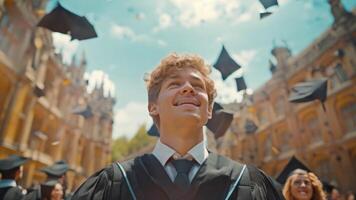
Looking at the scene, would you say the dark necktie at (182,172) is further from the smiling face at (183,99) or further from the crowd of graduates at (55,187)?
the crowd of graduates at (55,187)

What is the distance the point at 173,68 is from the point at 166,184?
2.76 feet

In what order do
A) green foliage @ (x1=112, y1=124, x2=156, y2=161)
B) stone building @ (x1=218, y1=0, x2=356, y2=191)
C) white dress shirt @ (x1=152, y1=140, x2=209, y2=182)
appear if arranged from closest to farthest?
white dress shirt @ (x1=152, y1=140, x2=209, y2=182)
stone building @ (x1=218, y1=0, x2=356, y2=191)
green foliage @ (x1=112, y1=124, x2=156, y2=161)

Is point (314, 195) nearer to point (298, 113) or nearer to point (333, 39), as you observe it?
point (333, 39)

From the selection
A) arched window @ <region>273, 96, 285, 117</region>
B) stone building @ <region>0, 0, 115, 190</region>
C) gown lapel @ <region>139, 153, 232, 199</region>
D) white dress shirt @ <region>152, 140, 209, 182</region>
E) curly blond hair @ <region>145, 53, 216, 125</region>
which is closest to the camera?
gown lapel @ <region>139, 153, 232, 199</region>

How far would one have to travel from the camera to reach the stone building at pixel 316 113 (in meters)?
14.5

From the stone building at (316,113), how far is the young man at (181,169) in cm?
1394

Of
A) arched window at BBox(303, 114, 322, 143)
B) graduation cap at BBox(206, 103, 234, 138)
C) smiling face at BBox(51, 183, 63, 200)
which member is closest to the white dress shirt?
smiling face at BBox(51, 183, 63, 200)

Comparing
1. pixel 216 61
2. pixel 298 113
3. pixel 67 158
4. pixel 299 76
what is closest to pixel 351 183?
pixel 298 113

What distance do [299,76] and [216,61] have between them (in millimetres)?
14023

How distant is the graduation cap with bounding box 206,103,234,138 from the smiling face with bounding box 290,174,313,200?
2.09m

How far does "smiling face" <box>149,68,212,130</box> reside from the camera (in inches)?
63.5

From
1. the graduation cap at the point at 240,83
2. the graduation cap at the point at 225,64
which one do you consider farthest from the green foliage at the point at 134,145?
the graduation cap at the point at 225,64

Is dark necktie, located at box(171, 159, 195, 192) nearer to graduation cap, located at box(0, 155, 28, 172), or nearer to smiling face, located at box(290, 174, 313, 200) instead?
smiling face, located at box(290, 174, 313, 200)

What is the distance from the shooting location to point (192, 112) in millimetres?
1616
